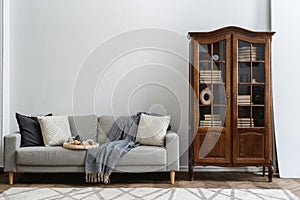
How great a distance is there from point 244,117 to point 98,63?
2.07 meters

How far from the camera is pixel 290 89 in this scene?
212 inches

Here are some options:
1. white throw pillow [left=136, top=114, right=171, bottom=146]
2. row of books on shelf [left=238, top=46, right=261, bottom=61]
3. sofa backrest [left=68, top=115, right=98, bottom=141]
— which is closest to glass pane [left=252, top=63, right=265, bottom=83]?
row of books on shelf [left=238, top=46, right=261, bottom=61]

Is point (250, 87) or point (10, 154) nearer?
point (10, 154)

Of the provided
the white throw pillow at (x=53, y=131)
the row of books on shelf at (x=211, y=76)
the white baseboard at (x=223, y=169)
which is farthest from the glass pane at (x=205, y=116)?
the white throw pillow at (x=53, y=131)

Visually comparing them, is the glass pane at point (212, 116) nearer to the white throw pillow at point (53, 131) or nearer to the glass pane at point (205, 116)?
the glass pane at point (205, 116)

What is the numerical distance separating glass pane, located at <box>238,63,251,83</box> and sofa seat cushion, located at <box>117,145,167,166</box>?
1.30m

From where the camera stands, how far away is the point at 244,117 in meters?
5.04

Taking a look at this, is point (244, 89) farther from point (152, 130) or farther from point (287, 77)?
point (152, 130)

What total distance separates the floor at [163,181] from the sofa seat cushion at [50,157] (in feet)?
0.85

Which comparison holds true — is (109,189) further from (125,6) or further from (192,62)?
(125,6)

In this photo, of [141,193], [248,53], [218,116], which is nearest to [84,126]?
[141,193]

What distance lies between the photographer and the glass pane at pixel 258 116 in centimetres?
502

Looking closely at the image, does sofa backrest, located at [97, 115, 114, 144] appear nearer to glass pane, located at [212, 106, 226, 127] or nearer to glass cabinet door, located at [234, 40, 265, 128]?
glass pane, located at [212, 106, 226, 127]

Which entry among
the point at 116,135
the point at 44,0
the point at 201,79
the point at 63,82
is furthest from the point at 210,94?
the point at 44,0
